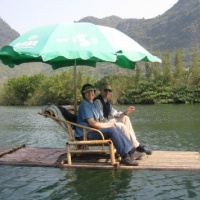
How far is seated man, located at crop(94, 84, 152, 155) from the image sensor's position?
8.22 m

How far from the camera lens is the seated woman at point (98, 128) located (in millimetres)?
7727

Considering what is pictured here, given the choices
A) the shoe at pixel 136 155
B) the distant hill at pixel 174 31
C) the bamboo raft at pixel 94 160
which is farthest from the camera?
the distant hill at pixel 174 31

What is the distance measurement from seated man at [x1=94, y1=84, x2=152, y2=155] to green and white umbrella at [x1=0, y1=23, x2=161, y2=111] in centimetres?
129

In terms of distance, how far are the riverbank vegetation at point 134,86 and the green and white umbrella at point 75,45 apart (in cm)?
5036

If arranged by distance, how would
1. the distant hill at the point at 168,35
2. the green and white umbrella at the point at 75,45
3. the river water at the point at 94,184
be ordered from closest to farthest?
the river water at the point at 94,184
the green and white umbrella at the point at 75,45
the distant hill at the point at 168,35

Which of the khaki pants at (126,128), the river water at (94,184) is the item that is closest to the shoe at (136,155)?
the khaki pants at (126,128)

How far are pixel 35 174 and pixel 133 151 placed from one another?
85.0 inches

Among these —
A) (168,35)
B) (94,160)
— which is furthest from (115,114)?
(168,35)

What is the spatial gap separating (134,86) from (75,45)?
56964mm

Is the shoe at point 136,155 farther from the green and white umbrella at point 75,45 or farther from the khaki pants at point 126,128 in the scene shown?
the green and white umbrella at point 75,45

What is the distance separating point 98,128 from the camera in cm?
792

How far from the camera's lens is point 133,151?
25.9 ft

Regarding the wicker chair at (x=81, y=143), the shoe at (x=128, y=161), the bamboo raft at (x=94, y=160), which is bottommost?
the bamboo raft at (x=94, y=160)

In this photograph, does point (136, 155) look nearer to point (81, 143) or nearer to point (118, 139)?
point (118, 139)
